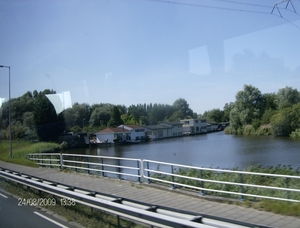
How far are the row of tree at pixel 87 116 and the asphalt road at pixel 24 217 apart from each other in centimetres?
1100

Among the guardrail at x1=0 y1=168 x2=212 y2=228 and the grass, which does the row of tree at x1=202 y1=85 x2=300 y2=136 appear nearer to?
the grass

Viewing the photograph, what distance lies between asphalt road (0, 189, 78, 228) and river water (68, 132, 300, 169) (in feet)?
25.9

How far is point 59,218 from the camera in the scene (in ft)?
25.9

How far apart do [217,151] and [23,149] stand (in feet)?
52.3

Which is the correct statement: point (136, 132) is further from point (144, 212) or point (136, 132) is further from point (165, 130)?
point (144, 212)

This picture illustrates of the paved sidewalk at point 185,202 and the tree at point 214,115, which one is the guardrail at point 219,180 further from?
the tree at point 214,115

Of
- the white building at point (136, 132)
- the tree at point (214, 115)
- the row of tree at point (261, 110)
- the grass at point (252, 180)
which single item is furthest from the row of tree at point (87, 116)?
the row of tree at point (261, 110)

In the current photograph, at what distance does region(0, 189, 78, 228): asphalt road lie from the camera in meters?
7.25

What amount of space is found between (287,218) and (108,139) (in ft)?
49.2

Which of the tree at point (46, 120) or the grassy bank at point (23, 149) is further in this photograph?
the grassy bank at point (23, 149)

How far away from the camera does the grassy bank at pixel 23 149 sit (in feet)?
70.9

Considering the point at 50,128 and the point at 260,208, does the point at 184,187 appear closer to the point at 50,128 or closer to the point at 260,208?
the point at 260,208

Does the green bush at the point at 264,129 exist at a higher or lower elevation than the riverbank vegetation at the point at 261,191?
higher

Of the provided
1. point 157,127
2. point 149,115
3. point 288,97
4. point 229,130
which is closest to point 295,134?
point 288,97
